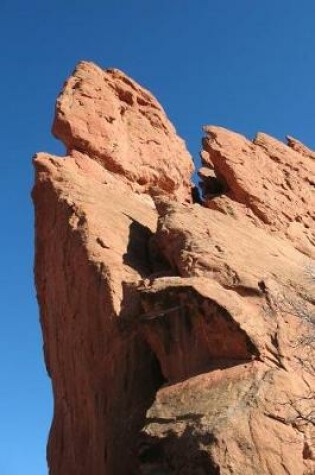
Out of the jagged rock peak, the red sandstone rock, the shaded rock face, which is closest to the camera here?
the shaded rock face

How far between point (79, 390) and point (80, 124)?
11.9 m

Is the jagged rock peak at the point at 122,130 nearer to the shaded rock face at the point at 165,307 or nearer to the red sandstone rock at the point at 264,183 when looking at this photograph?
the shaded rock face at the point at 165,307

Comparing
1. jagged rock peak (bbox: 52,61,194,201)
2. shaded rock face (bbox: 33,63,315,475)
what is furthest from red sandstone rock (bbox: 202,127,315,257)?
jagged rock peak (bbox: 52,61,194,201)

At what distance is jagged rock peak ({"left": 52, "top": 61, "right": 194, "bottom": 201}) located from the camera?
2584 cm

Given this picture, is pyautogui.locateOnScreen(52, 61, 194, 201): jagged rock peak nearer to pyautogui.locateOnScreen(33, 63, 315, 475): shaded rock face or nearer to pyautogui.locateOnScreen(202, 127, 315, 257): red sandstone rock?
pyautogui.locateOnScreen(33, 63, 315, 475): shaded rock face

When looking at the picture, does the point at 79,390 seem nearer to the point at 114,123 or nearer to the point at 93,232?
the point at 93,232

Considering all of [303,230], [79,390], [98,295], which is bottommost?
[79,390]

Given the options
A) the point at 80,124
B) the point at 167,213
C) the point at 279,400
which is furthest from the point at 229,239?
the point at 80,124

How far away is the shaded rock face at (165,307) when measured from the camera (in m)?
12.5

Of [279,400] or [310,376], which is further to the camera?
[310,376]

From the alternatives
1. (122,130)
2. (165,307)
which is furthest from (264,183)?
(165,307)

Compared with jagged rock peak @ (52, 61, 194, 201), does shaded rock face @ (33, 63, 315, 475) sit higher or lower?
lower

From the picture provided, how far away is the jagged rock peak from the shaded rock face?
78 mm

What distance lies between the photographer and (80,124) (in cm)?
2597
